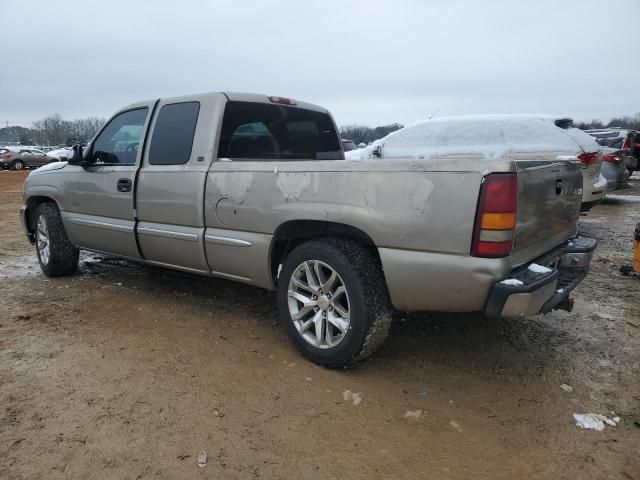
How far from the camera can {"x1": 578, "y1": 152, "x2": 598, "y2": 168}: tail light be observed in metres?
6.93

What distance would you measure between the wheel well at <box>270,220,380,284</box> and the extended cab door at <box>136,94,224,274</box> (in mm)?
640

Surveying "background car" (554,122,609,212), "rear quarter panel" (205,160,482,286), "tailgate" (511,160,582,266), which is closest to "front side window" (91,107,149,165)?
"rear quarter panel" (205,160,482,286)

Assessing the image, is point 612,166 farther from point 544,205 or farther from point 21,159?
point 21,159

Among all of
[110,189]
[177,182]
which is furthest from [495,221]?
[110,189]

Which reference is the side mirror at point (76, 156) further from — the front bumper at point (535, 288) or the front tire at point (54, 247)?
the front bumper at point (535, 288)

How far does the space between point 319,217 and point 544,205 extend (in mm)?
1360

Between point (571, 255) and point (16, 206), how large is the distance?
12317 millimetres

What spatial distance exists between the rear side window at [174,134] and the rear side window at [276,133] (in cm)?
31

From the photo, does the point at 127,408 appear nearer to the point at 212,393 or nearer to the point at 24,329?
the point at 212,393

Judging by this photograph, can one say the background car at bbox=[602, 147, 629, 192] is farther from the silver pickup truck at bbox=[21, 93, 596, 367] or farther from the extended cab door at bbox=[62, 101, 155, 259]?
the extended cab door at bbox=[62, 101, 155, 259]

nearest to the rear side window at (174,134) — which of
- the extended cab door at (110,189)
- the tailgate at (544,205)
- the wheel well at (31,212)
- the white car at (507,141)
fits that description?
the extended cab door at (110,189)

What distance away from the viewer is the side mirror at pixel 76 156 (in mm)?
4816

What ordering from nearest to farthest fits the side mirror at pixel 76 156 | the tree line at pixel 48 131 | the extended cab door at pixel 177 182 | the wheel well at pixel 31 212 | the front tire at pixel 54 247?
the extended cab door at pixel 177 182, the side mirror at pixel 76 156, the front tire at pixel 54 247, the wheel well at pixel 31 212, the tree line at pixel 48 131

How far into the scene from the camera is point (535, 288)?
2.55 meters
